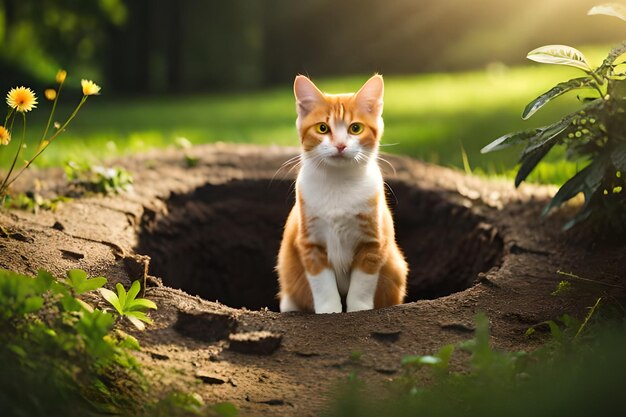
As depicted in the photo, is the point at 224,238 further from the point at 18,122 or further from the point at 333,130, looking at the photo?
the point at 18,122

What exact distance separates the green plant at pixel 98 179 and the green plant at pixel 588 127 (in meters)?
2.51

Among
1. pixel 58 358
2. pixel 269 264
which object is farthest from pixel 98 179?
pixel 58 358

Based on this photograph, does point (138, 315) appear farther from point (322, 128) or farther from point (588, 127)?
point (588, 127)

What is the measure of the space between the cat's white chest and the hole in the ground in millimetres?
1257

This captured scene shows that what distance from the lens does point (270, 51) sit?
17234mm

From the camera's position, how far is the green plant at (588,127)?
3.55m

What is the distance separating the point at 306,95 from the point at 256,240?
82.6 inches

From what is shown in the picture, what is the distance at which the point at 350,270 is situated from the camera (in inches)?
159

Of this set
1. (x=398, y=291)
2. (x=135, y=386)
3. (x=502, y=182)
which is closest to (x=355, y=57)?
(x=502, y=182)

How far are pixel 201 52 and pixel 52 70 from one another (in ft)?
26.6

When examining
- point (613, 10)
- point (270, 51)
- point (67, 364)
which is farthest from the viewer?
point (270, 51)

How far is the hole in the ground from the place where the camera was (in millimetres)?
5172

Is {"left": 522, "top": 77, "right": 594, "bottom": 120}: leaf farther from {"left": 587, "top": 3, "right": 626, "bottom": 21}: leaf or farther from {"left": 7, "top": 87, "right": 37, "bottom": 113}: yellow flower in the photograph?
{"left": 7, "top": 87, "right": 37, "bottom": 113}: yellow flower

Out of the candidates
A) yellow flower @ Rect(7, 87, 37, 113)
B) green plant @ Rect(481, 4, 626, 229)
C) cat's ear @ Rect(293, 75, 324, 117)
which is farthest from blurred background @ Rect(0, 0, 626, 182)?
yellow flower @ Rect(7, 87, 37, 113)
